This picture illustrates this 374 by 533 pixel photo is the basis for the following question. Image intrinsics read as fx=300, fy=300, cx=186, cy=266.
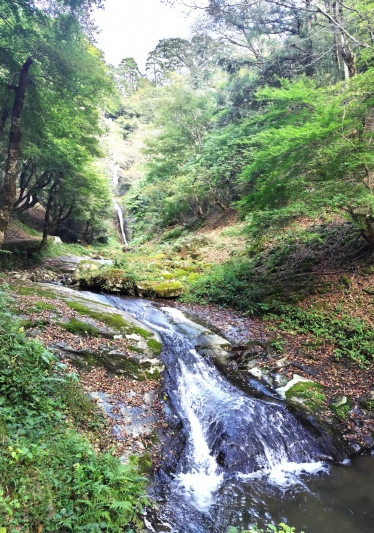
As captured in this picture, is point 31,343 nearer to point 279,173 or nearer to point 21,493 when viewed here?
point 21,493

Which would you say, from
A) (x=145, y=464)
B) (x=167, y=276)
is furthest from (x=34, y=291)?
(x=167, y=276)

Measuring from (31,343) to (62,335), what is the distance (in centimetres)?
161

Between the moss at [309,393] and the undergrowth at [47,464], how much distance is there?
12.7 ft

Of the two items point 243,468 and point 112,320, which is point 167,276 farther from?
point 243,468

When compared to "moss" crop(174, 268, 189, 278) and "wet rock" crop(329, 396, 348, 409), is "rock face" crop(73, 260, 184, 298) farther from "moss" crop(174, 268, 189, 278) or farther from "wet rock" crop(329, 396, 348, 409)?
"wet rock" crop(329, 396, 348, 409)

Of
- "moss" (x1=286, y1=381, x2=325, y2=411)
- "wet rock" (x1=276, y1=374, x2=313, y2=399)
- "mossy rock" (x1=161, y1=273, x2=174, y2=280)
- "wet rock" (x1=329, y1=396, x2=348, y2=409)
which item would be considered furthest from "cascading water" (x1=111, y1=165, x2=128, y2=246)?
"wet rock" (x1=329, y1=396, x2=348, y2=409)

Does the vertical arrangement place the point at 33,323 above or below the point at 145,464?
above

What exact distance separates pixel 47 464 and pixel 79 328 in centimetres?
369

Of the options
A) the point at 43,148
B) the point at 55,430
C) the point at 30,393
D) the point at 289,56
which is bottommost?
the point at 55,430

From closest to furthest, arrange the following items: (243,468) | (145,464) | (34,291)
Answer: (145,464) → (243,468) → (34,291)

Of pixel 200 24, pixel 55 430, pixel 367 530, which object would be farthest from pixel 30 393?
pixel 200 24

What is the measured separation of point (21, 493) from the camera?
283 cm

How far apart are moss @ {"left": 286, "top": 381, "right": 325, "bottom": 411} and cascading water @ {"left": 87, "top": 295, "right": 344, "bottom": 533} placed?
49 centimetres

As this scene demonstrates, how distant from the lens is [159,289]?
39.7ft
